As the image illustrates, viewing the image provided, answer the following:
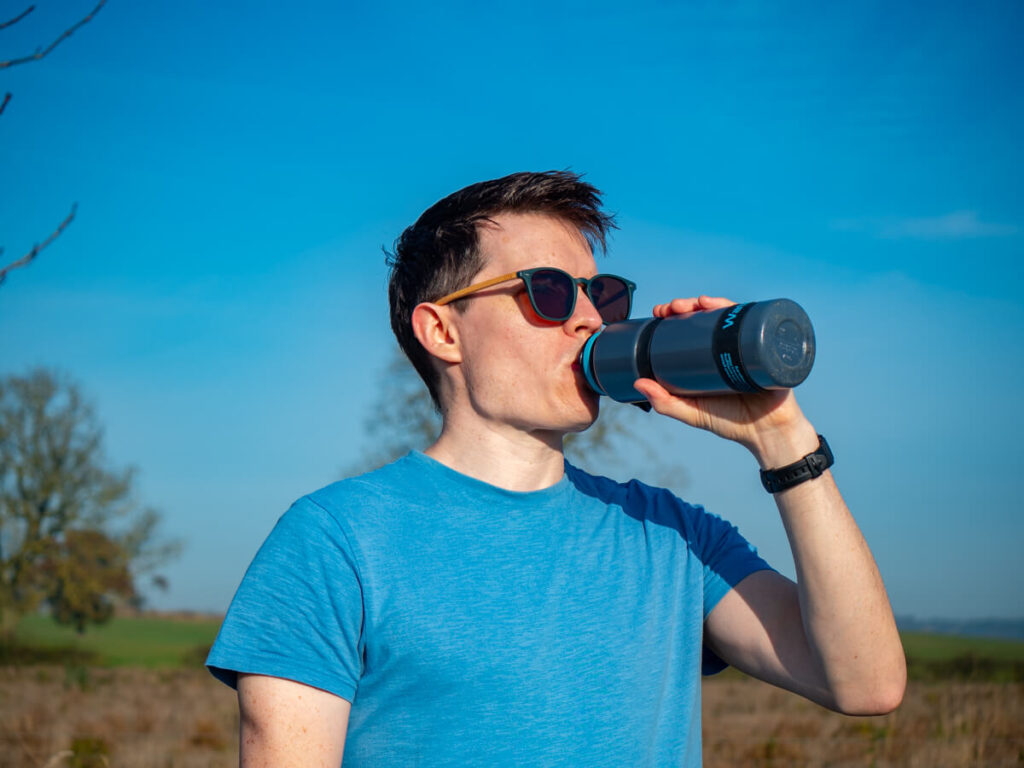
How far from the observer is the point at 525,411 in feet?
7.01

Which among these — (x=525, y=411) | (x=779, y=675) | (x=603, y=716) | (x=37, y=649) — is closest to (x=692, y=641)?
(x=779, y=675)

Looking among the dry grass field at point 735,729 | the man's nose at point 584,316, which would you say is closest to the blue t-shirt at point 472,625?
the man's nose at point 584,316

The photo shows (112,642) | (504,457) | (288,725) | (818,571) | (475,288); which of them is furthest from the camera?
(112,642)

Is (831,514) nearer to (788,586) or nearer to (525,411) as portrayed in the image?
(788,586)

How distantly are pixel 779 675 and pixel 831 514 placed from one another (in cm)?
45

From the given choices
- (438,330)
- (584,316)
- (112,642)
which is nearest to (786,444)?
(584,316)

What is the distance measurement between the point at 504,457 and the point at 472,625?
1.54ft

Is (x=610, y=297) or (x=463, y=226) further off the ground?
(x=463, y=226)

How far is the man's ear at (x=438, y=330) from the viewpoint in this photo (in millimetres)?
2328

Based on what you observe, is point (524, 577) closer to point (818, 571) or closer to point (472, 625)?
point (472, 625)

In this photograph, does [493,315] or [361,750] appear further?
[493,315]

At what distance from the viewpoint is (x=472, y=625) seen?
1837 millimetres

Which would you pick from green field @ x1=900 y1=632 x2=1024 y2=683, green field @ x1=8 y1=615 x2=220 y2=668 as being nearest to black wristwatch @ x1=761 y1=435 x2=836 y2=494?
green field @ x1=900 y1=632 x2=1024 y2=683

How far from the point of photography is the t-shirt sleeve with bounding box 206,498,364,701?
168cm
